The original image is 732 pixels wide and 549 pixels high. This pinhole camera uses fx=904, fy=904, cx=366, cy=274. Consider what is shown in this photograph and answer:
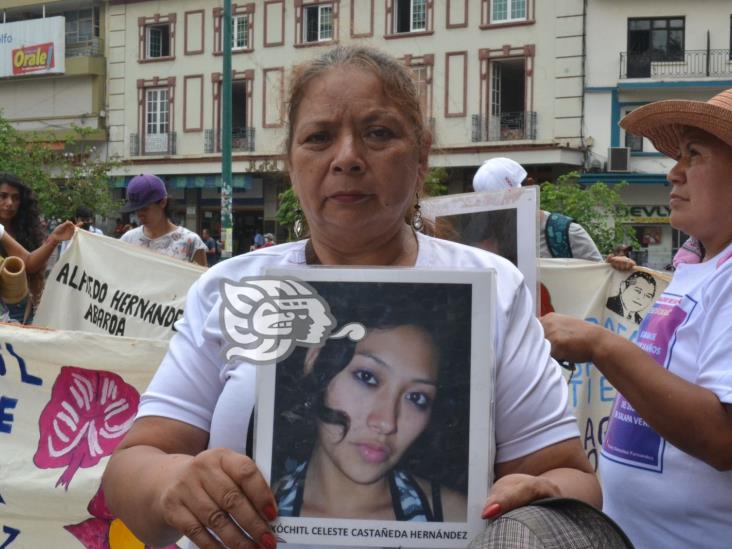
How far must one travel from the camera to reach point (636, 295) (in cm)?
493

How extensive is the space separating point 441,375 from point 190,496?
376 millimetres

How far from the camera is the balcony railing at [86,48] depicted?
32844 millimetres

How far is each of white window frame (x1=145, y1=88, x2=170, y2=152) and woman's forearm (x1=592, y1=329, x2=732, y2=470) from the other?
102ft

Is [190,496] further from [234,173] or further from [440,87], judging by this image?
[234,173]

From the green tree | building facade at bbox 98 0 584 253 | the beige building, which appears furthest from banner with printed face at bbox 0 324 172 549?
the beige building

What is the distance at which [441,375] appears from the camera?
4.02 ft

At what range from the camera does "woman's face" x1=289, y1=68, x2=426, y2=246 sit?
150 centimetres

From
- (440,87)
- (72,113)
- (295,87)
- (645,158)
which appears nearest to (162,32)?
(72,113)

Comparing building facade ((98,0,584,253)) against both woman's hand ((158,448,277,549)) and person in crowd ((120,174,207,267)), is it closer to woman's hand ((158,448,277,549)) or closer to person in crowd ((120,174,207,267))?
person in crowd ((120,174,207,267))

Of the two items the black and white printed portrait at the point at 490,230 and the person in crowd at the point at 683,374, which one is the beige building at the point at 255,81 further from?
the person in crowd at the point at 683,374

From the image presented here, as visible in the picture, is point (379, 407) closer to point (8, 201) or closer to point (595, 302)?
point (595, 302)

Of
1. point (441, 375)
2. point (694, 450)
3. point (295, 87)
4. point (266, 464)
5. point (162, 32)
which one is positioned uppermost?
point (162, 32)

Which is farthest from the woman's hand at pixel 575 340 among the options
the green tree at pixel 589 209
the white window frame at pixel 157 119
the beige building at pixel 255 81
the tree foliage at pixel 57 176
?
the white window frame at pixel 157 119

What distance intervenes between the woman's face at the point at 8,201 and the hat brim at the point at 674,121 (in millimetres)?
4782
